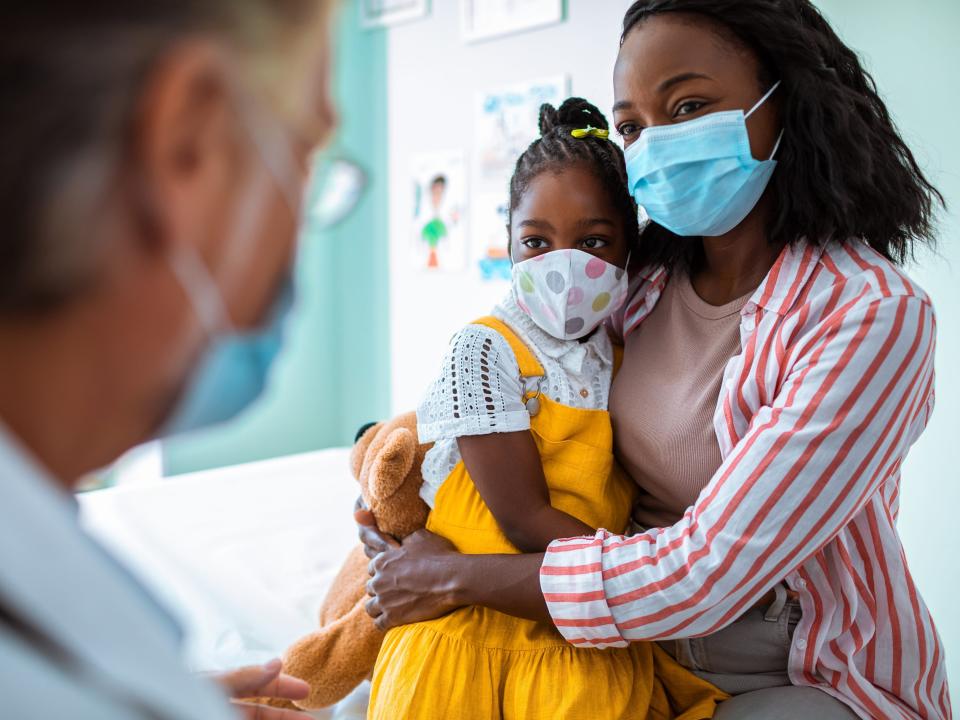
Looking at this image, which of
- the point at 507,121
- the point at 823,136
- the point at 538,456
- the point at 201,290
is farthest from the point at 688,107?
the point at 507,121

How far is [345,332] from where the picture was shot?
4398 mm

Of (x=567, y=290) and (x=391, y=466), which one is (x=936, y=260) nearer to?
(x=567, y=290)

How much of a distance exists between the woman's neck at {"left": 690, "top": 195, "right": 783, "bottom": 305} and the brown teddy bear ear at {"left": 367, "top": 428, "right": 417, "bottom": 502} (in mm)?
544

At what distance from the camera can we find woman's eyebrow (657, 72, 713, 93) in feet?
3.62

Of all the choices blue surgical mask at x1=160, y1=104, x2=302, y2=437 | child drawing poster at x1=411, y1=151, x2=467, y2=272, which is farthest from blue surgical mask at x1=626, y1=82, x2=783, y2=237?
child drawing poster at x1=411, y1=151, x2=467, y2=272

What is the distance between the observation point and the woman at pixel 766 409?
3.17 feet

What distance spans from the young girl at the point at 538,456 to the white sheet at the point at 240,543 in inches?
17.9

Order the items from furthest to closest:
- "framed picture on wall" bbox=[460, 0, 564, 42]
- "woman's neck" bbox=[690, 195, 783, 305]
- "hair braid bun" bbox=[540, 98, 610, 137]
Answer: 1. "framed picture on wall" bbox=[460, 0, 564, 42]
2. "hair braid bun" bbox=[540, 98, 610, 137]
3. "woman's neck" bbox=[690, 195, 783, 305]

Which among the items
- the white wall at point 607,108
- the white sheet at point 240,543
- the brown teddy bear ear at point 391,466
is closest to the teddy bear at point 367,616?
the brown teddy bear ear at point 391,466

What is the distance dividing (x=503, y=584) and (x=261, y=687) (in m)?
0.47

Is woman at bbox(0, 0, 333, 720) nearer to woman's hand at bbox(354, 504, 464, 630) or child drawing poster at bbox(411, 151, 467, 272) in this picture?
woman's hand at bbox(354, 504, 464, 630)

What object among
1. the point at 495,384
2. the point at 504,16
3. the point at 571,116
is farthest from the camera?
the point at 504,16

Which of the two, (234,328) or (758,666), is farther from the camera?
(758,666)

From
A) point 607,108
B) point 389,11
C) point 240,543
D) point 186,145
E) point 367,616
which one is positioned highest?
point 389,11
